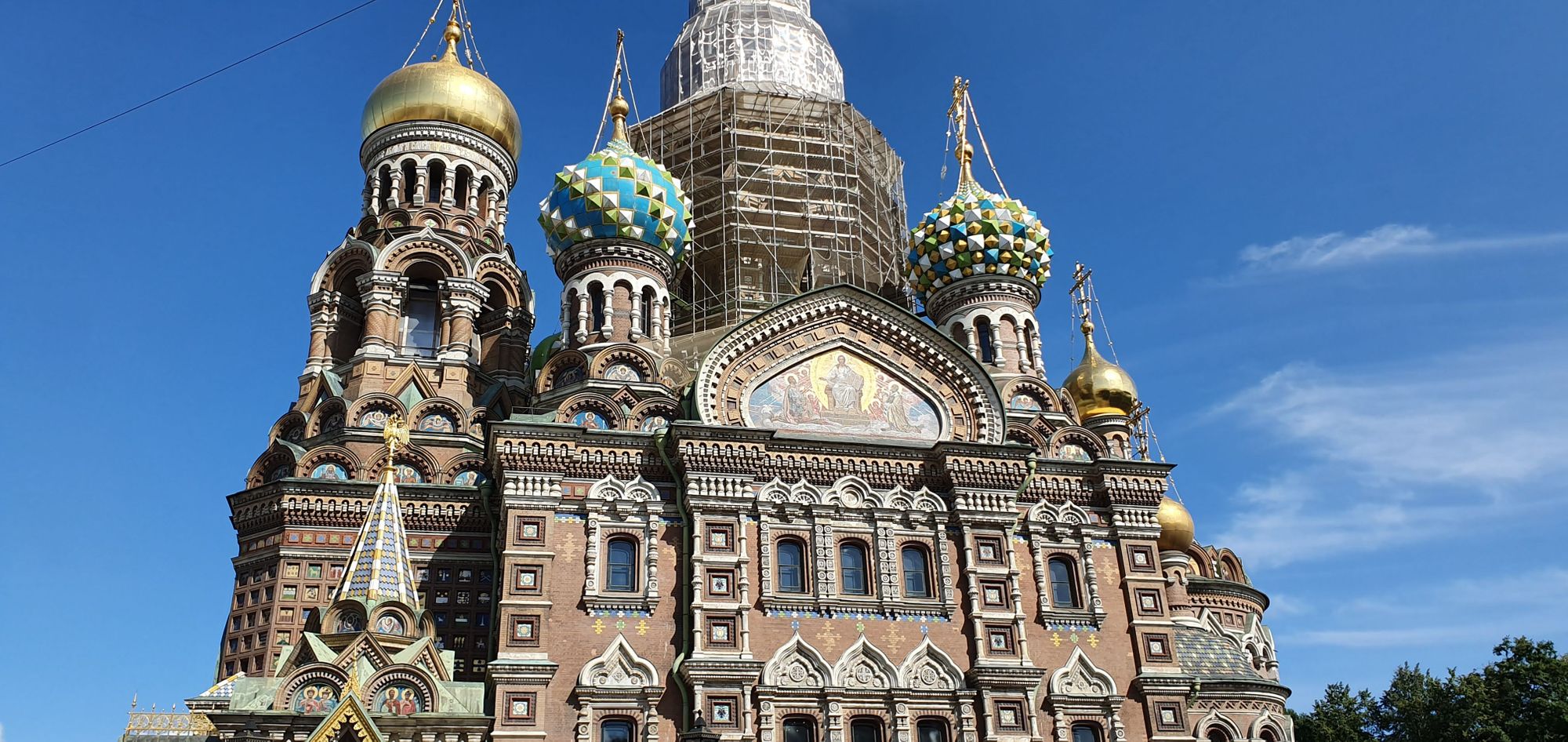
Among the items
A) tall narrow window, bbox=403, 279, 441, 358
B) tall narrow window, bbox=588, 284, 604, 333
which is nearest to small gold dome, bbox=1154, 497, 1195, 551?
tall narrow window, bbox=588, 284, 604, 333

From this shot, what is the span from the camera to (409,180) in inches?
897

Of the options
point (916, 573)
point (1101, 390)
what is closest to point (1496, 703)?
point (1101, 390)

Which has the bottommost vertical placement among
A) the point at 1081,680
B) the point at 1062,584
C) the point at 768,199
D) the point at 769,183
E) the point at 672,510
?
the point at 1081,680

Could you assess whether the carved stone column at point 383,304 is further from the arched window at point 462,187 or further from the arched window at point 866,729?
the arched window at point 866,729

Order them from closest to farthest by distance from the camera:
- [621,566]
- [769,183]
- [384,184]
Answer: [621,566]
[384,184]
[769,183]

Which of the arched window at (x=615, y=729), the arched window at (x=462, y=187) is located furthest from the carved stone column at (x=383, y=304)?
the arched window at (x=615, y=729)

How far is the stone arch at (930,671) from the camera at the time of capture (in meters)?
Result: 15.6

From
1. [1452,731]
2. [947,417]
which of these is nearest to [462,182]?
[947,417]

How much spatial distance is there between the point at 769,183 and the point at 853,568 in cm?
1008

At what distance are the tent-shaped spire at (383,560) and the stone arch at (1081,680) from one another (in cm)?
754

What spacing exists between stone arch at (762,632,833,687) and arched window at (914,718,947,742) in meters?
1.22

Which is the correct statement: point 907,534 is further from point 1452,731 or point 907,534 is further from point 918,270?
point 1452,731

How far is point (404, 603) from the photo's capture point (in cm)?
1484

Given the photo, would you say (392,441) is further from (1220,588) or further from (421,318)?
(1220,588)
